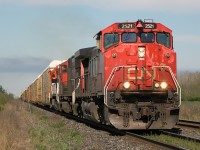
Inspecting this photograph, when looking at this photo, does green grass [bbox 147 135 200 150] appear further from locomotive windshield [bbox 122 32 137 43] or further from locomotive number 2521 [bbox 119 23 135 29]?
locomotive number 2521 [bbox 119 23 135 29]

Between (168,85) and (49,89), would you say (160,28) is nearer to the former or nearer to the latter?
(168,85)

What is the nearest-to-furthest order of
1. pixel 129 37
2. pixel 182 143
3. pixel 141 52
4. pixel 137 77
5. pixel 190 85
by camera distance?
1. pixel 182 143
2. pixel 137 77
3. pixel 141 52
4. pixel 129 37
5. pixel 190 85

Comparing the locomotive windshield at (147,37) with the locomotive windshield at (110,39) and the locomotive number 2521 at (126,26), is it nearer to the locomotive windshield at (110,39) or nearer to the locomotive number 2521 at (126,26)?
the locomotive number 2521 at (126,26)

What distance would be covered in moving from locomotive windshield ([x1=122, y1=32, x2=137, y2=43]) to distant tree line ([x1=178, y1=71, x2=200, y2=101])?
51099mm

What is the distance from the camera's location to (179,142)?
1059 centimetres

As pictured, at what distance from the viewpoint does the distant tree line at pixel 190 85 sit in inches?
2490

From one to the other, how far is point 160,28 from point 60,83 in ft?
42.1

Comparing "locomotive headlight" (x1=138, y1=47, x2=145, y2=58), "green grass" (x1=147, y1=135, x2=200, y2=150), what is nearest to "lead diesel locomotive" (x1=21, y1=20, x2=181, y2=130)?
"locomotive headlight" (x1=138, y1=47, x2=145, y2=58)

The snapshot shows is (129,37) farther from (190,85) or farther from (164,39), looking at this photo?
(190,85)

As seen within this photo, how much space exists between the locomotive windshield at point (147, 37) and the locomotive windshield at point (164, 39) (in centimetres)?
21

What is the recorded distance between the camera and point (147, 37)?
13.4 meters

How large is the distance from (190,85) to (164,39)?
53.7 meters

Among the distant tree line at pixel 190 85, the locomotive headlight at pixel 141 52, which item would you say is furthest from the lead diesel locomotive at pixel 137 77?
the distant tree line at pixel 190 85

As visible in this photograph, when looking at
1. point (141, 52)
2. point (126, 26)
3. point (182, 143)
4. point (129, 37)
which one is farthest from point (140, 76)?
point (182, 143)
